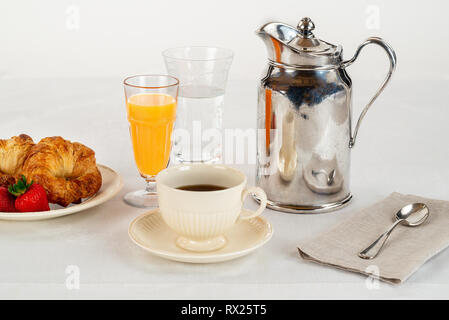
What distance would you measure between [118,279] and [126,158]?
24.9 inches

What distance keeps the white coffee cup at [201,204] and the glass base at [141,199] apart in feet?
0.70

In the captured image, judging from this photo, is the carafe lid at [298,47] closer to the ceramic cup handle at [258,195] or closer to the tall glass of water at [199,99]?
the tall glass of water at [199,99]

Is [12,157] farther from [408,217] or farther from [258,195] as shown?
[408,217]

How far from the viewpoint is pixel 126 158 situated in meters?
1.78

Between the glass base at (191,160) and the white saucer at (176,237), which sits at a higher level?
the glass base at (191,160)

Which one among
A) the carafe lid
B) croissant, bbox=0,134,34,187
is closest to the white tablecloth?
croissant, bbox=0,134,34,187

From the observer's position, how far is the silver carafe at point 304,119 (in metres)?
1.40

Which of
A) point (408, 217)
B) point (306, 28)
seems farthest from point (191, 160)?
point (408, 217)

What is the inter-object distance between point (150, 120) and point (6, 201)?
322 mm


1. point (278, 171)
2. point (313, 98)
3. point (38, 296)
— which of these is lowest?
point (38, 296)

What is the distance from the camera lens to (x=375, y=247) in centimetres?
125

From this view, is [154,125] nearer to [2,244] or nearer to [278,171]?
[278,171]

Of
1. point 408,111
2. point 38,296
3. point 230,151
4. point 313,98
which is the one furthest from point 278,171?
point 408,111

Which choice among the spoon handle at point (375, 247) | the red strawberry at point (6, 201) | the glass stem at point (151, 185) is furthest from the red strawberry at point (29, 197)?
the spoon handle at point (375, 247)
